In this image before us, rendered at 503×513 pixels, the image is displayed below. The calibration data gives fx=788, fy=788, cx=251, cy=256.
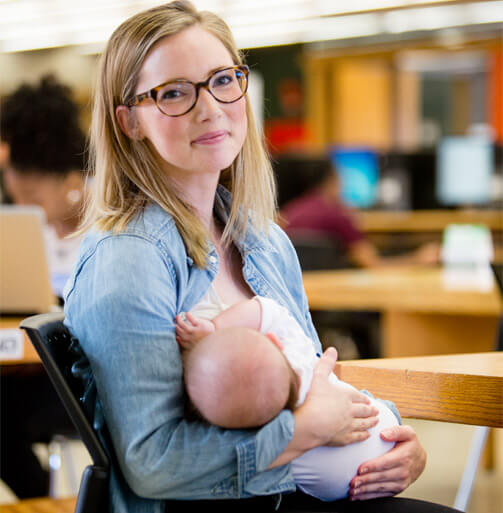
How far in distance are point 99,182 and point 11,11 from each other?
172 inches

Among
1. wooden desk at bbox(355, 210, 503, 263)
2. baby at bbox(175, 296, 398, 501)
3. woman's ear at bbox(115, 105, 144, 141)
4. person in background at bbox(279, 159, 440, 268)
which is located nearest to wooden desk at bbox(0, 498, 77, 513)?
baby at bbox(175, 296, 398, 501)

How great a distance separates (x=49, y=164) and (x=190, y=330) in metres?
1.76

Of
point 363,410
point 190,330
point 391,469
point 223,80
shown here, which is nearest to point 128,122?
point 223,80

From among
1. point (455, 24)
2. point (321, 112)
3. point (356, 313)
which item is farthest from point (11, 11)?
point (321, 112)

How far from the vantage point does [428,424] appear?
3977 mm

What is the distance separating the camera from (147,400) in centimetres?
106

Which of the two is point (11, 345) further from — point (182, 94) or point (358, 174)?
point (358, 174)

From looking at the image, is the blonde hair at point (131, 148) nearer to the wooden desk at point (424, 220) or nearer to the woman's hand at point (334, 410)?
the woman's hand at point (334, 410)

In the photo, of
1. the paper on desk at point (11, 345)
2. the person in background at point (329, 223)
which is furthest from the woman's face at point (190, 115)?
the person in background at point (329, 223)

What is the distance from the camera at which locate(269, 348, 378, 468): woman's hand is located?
1.11 meters

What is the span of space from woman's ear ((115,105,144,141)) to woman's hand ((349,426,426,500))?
620 mm

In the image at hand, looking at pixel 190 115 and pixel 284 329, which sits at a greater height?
pixel 190 115

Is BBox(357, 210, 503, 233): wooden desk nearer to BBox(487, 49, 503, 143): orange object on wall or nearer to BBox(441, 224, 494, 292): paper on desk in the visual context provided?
BBox(441, 224, 494, 292): paper on desk

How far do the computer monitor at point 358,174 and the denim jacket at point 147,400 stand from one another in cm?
546
